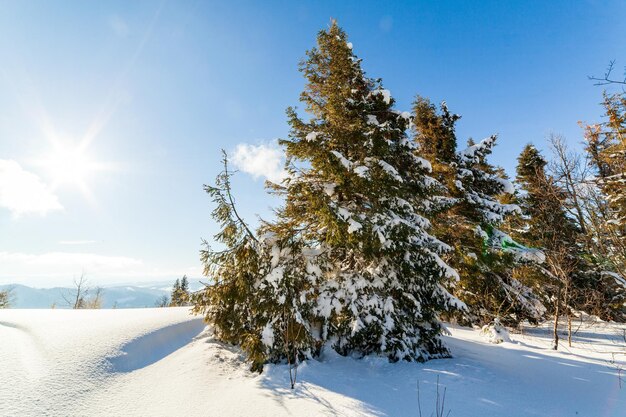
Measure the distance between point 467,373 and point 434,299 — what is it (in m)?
2.12

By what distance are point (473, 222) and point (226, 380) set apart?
465 inches

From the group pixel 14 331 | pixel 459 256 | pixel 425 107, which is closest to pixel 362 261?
pixel 459 256

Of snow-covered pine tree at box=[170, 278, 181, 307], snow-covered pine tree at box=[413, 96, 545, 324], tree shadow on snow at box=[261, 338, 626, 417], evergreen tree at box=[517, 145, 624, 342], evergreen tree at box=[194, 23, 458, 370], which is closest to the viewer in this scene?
tree shadow on snow at box=[261, 338, 626, 417]

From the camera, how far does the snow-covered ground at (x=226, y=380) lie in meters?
4.78

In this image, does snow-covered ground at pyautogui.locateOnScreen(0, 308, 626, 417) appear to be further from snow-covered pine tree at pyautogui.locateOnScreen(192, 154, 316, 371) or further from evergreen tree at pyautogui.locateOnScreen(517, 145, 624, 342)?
evergreen tree at pyautogui.locateOnScreen(517, 145, 624, 342)

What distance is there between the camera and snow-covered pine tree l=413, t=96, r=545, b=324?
12750mm

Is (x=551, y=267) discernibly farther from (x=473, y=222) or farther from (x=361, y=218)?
(x=361, y=218)

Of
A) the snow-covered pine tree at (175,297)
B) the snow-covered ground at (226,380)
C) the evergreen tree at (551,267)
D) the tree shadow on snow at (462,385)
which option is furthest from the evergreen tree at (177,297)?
the evergreen tree at (551,267)

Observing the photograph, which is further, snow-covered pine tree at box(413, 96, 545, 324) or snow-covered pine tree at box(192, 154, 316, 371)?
snow-covered pine tree at box(413, 96, 545, 324)

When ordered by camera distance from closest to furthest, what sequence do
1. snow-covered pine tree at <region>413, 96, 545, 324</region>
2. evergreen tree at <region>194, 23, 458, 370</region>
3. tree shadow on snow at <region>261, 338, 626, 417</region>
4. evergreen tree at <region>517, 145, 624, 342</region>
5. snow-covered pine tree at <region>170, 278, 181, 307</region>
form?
tree shadow on snow at <region>261, 338, 626, 417</region>, evergreen tree at <region>194, 23, 458, 370</region>, snow-covered pine tree at <region>170, 278, 181, 307</region>, snow-covered pine tree at <region>413, 96, 545, 324</region>, evergreen tree at <region>517, 145, 624, 342</region>

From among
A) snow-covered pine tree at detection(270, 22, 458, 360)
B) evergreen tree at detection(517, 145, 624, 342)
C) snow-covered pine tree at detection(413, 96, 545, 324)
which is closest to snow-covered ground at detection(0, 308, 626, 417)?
snow-covered pine tree at detection(270, 22, 458, 360)

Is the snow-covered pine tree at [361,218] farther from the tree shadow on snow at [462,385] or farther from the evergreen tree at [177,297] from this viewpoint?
the evergreen tree at [177,297]

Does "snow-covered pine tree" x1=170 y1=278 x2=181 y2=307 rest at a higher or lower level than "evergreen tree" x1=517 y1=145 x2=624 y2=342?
lower

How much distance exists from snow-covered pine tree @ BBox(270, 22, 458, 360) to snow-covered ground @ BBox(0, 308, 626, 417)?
1.05 meters
